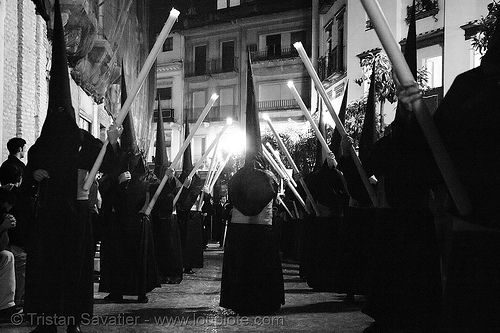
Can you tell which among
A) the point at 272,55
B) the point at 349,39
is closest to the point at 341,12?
the point at 349,39

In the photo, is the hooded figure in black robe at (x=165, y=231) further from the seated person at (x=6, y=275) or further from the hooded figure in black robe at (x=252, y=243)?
the seated person at (x=6, y=275)

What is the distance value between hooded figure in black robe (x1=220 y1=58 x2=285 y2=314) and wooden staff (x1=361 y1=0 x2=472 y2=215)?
4.01m

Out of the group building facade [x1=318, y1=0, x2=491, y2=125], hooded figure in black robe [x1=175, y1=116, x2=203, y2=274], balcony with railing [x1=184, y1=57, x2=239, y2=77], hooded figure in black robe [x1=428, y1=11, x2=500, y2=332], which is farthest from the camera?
balcony with railing [x1=184, y1=57, x2=239, y2=77]

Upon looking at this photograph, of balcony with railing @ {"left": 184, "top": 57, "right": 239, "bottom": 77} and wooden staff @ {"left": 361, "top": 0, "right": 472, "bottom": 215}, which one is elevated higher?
balcony with railing @ {"left": 184, "top": 57, "right": 239, "bottom": 77}

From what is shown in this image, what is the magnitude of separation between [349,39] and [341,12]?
10.8 feet

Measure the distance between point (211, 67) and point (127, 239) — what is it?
39.6 m

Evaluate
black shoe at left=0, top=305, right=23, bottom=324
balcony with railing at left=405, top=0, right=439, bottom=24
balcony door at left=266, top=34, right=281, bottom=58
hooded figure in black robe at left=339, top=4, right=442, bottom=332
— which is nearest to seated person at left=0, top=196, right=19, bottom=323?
black shoe at left=0, top=305, right=23, bottom=324

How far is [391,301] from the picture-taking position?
5312mm

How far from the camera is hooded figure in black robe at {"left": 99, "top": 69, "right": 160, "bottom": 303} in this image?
8500 millimetres

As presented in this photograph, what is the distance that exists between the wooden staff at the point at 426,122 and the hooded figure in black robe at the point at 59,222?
3.37 metres

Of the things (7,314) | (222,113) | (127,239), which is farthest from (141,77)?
(222,113)

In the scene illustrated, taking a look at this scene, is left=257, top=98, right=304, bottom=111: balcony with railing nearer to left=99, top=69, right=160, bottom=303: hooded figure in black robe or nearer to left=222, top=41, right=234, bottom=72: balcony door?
left=222, top=41, right=234, bottom=72: balcony door

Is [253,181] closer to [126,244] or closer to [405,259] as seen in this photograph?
[126,244]

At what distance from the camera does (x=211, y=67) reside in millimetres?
47219
